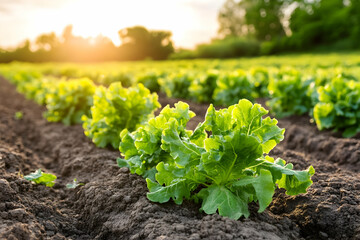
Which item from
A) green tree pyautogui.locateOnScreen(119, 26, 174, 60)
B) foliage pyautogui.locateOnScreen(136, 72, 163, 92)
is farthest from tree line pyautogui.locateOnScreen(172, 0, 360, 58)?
foliage pyautogui.locateOnScreen(136, 72, 163, 92)

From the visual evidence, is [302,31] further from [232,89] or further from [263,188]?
[263,188]

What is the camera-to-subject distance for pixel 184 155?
3072 millimetres

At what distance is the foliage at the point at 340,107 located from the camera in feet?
21.1

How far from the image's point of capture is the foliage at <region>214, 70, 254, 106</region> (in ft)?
30.4

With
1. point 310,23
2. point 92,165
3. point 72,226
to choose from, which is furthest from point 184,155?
point 310,23

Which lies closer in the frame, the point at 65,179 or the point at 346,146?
the point at 65,179

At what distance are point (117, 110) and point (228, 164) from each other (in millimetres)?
2791

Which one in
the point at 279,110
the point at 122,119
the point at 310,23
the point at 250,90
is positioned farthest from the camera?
the point at 310,23

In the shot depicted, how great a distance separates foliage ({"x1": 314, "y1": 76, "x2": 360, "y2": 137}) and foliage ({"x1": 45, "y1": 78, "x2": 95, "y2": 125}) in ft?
14.8

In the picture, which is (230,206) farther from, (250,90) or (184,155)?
(250,90)

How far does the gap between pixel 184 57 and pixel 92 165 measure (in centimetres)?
4263

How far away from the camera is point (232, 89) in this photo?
367 inches

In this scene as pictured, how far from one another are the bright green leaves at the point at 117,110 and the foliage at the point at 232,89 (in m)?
3.91

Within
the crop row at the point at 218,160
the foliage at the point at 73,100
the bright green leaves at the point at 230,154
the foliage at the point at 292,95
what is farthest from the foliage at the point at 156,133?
the foliage at the point at 292,95
